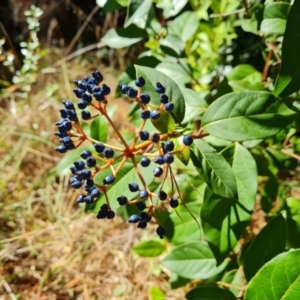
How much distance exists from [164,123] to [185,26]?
612 mm

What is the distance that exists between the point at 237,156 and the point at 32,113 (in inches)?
76.5

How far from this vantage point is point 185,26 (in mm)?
1379

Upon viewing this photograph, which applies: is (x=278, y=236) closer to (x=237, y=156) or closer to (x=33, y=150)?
(x=237, y=156)

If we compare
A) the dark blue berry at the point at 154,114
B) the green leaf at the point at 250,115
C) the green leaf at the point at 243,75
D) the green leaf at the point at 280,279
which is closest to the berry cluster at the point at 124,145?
the dark blue berry at the point at 154,114

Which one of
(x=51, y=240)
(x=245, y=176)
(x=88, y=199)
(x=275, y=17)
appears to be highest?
(x=275, y=17)

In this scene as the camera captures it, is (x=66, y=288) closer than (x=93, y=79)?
No

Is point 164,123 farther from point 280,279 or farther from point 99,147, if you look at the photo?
point 280,279

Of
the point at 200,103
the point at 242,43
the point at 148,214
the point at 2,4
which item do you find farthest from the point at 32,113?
the point at 148,214

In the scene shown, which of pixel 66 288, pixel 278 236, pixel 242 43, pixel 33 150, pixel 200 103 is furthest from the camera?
pixel 33 150

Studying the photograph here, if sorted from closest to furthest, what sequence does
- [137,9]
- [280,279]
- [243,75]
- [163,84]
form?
1. [280,279]
2. [163,84]
3. [137,9]
4. [243,75]

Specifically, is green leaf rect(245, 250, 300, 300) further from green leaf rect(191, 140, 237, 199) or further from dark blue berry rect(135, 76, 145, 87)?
dark blue berry rect(135, 76, 145, 87)

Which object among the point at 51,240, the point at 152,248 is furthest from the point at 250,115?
the point at 51,240

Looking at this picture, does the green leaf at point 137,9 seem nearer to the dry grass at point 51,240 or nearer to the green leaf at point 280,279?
the green leaf at point 280,279

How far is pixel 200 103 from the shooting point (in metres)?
1.15
